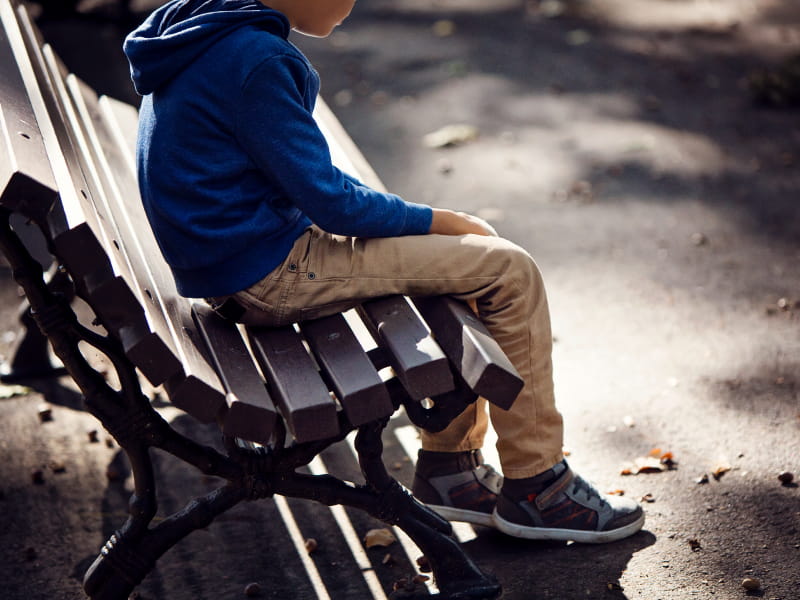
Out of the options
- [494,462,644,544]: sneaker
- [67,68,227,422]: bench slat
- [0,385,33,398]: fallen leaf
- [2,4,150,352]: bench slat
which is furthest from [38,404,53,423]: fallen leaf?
[494,462,644,544]: sneaker

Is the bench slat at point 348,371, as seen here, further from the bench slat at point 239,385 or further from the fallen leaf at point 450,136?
the fallen leaf at point 450,136

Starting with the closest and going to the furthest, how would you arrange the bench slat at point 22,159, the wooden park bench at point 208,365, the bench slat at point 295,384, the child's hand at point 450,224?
the bench slat at point 22,159, the wooden park bench at point 208,365, the bench slat at point 295,384, the child's hand at point 450,224

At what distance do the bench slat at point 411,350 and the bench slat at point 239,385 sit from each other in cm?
33

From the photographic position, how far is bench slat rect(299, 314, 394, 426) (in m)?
2.28

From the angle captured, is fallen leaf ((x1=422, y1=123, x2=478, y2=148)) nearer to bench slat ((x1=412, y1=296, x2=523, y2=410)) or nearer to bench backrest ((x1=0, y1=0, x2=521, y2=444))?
bench backrest ((x1=0, y1=0, x2=521, y2=444))

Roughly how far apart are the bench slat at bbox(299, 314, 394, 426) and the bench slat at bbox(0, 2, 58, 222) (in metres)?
0.76

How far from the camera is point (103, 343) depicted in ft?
7.95

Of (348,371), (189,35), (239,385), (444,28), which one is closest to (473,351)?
(348,371)

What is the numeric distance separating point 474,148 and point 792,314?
2444mm

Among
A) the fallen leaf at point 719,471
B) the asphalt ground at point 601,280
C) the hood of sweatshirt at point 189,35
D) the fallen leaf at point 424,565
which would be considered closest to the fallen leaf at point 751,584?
the asphalt ground at point 601,280

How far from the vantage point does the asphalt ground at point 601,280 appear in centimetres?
288

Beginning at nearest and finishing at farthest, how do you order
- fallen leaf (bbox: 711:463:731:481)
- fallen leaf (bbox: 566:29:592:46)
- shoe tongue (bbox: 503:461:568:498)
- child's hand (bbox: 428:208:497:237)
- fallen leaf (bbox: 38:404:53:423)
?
child's hand (bbox: 428:208:497:237) < shoe tongue (bbox: 503:461:568:498) < fallen leaf (bbox: 711:463:731:481) < fallen leaf (bbox: 38:404:53:423) < fallen leaf (bbox: 566:29:592:46)

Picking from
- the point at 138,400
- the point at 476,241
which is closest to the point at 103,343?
the point at 138,400

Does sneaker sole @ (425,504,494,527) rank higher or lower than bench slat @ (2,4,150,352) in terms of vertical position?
lower
